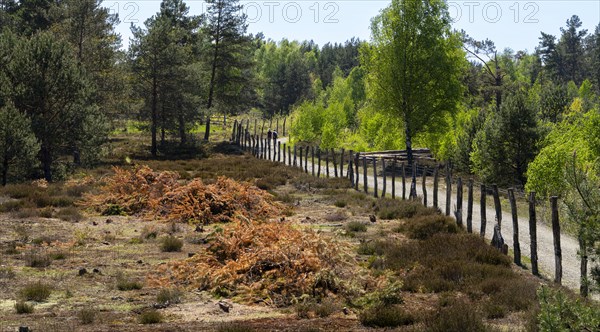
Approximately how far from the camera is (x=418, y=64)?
4062 cm

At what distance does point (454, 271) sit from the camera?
12812 mm

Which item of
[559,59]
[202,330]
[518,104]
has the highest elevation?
[559,59]

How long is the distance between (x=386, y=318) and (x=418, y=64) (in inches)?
1287

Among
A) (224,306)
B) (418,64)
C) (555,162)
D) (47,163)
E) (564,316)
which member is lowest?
(224,306)

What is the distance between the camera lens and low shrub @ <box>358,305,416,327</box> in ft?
32.2

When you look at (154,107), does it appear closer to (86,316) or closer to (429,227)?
(429,227)

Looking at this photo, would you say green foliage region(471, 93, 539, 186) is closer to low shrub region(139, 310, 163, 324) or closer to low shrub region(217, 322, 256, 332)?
low shrub region(217, 322, 256, 332)

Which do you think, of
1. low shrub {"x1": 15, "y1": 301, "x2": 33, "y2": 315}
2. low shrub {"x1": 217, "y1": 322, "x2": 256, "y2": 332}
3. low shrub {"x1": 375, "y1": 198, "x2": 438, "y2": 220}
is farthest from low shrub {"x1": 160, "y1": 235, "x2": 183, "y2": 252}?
low shrub {"x1": 375, "y1": 198, "x2": 438, "y2": 220}

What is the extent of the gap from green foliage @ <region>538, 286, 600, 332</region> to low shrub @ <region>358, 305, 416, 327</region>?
11.9 feet

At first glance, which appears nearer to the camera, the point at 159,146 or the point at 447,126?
the point at 447,126

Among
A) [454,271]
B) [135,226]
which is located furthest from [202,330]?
[135,226]

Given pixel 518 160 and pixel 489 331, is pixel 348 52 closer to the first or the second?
pixel 518 160

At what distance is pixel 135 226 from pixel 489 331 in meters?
13.3

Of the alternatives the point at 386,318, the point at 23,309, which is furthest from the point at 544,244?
the point at 23,309
